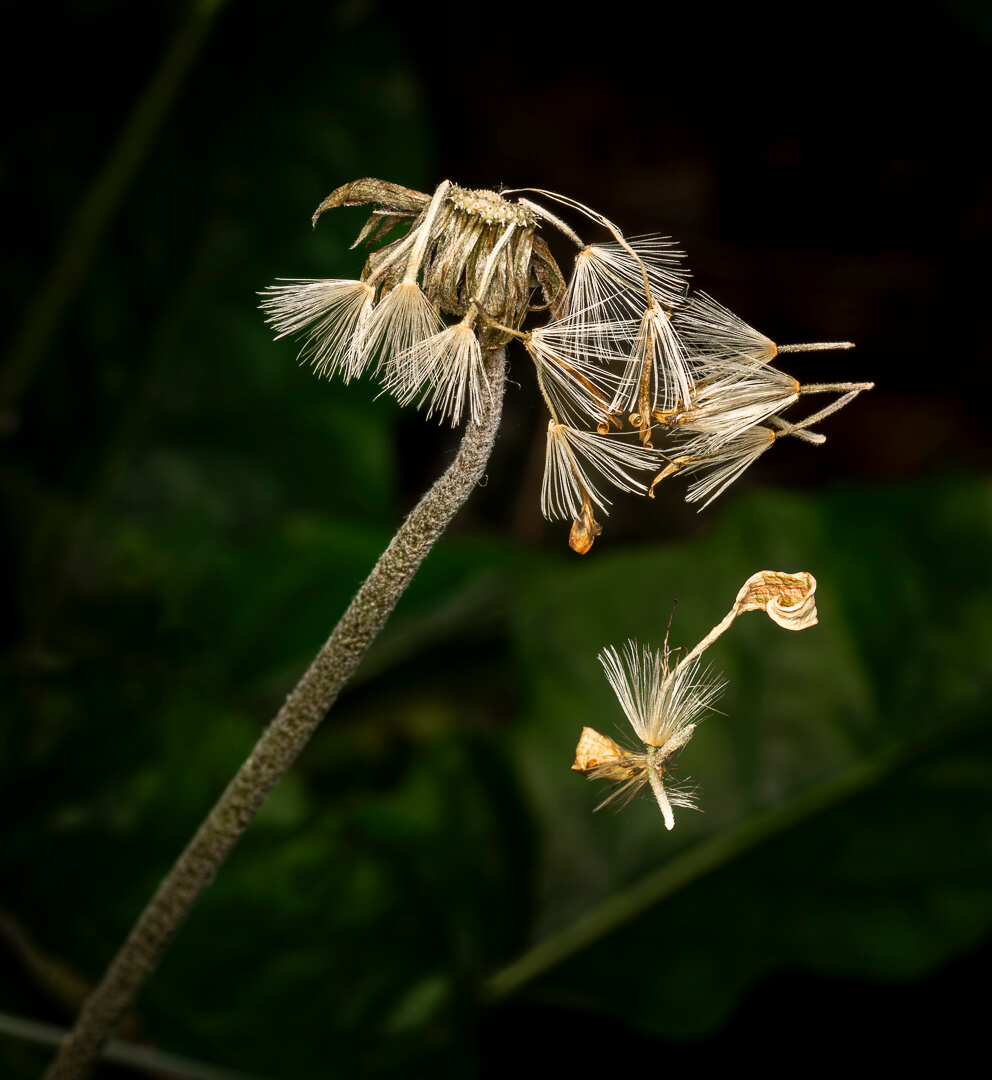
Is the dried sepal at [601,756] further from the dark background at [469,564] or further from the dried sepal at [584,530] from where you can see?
the dark background at [469,564]

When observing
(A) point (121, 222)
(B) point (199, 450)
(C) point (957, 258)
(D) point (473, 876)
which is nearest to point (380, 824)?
(D) point (473, 876)

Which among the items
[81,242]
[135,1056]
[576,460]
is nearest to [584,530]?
[576,460]

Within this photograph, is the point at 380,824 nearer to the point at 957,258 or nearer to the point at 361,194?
the point at 361,194

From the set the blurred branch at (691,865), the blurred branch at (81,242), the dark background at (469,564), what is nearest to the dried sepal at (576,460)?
the dark background at (469,564)

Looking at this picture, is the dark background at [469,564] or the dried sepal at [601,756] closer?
the dried sepal at [601,756]

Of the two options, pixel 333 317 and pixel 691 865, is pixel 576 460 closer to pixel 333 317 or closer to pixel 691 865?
pixel 333 317
